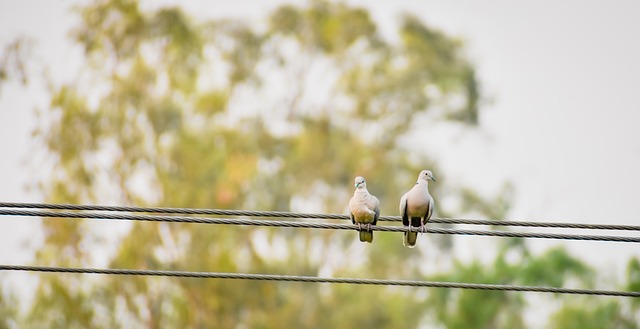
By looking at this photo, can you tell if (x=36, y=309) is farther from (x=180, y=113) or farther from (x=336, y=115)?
(x=336, y=115)

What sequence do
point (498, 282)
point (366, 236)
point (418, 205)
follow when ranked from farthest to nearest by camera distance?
1. point (498, 282)
2. point (366, 236)
3. point (418, 205)

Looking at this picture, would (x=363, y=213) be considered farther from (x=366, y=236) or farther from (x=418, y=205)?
(x=418, y=205)

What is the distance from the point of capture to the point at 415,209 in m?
9.48

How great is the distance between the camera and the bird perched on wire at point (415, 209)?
9461 millimetres

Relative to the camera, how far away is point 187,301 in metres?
25.1

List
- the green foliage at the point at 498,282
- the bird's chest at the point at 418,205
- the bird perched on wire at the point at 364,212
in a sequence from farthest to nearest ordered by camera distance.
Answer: the green foliage at the point at 498,282 → the bird perched on wire at the point at 364,212 → the bird's chest at the point at 418,205

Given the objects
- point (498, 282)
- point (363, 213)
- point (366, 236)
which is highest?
point (498, 282)

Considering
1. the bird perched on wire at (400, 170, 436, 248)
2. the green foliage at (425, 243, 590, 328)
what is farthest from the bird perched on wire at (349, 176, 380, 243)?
the green foliage at (425, 243, 590, 328)

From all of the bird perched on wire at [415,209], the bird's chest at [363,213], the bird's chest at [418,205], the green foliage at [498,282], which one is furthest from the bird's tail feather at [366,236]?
the green foliage at [498,282]

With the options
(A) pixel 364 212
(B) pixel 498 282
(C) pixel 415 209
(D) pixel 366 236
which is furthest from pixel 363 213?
(B) pixel 498 282

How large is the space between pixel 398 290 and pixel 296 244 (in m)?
2.73

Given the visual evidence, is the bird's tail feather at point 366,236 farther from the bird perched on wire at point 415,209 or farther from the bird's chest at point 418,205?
the bird's chest at point 418,205

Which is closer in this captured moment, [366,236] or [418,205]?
[418,205]

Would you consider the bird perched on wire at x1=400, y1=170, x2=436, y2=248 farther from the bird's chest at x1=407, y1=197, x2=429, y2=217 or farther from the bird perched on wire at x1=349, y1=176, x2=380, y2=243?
the bird perched on wire at x1=349, y1=176, x2=380, y2=243
